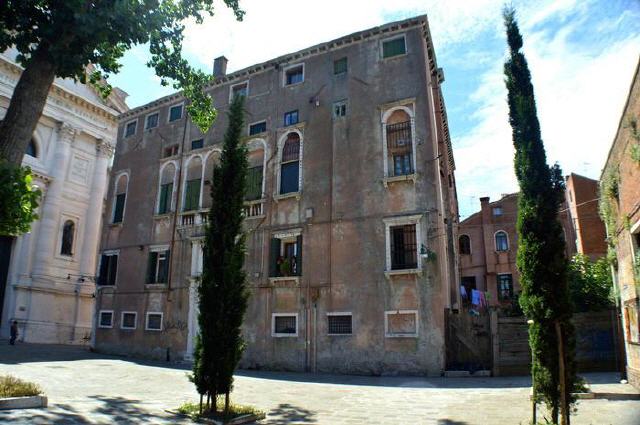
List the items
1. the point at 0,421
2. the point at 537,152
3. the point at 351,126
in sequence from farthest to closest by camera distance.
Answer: the point at 351,126 → the point at 537,152 → the point at 0,421

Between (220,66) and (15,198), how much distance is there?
18.8 metres

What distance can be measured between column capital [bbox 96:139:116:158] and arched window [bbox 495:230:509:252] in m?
30.3

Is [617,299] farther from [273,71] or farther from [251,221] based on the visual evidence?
[273,71]

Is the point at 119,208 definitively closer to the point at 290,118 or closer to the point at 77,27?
the point at 290,118

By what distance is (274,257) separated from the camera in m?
18.8

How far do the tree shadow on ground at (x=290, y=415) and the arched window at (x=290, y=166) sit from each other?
10752 millimetres

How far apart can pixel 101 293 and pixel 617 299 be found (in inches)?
881

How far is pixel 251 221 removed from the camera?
1980 cm

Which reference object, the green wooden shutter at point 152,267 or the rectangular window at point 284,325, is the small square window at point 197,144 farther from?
the rectangular window at point 284,325

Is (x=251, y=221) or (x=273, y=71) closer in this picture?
(x=251, y=221)

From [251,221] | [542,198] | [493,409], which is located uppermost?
[251,221]

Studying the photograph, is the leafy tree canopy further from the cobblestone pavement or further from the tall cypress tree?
the tall cypress tree

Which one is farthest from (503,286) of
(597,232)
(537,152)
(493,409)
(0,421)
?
(0,421)

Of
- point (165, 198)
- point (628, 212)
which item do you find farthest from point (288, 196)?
point (628, 212)
